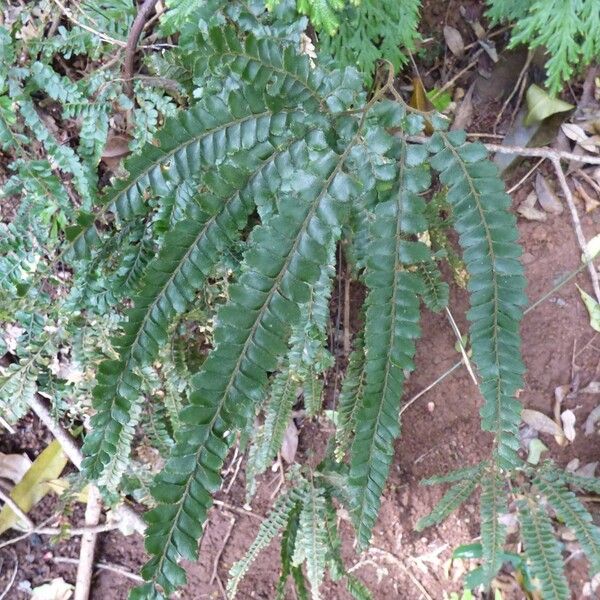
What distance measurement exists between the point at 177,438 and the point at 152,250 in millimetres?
838

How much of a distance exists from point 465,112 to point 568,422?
1.35m

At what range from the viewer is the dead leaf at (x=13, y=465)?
8.01ft

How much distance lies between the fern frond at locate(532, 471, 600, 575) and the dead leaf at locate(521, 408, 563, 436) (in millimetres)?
367

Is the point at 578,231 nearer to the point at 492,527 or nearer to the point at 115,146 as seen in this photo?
the point at 492,527

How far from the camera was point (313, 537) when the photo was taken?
194 centimetres

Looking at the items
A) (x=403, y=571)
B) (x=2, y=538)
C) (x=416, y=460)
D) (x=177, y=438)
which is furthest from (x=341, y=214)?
(x=2, y=538)

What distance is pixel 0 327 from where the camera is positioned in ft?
7.25

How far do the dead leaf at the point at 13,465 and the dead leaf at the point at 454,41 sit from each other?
244 cm

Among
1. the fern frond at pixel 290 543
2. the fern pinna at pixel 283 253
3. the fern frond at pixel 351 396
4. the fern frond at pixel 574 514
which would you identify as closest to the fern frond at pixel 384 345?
the fern pinna at pixel 283 253

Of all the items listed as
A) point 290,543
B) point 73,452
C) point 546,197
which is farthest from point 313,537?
point 546,197

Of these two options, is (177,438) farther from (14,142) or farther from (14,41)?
(14,41)

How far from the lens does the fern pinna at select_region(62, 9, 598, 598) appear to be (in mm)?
963

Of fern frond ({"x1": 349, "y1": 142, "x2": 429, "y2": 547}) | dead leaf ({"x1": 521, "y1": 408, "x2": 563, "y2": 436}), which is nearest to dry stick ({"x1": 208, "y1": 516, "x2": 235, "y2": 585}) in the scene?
dead leaf ({"x1": 521, "y1": 408, "x2": 563, "y2": 436})

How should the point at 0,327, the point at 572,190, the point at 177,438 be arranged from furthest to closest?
the point at 572,190 → the point at 0,327 → the point at 177,438
